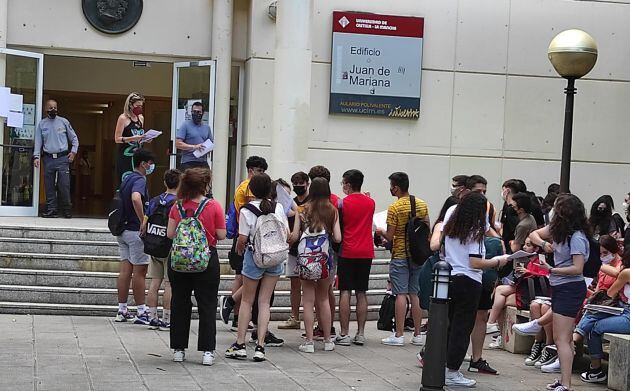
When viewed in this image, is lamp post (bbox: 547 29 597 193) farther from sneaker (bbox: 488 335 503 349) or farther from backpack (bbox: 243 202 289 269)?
backpack (bbox: 243 202 289 269)

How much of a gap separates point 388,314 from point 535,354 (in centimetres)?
218

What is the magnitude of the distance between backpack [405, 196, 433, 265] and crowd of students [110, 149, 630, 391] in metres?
0.04

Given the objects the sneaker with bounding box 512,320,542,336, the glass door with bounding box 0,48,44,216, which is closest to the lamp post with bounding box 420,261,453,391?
the sneaker with bounding box 512,320,542,336

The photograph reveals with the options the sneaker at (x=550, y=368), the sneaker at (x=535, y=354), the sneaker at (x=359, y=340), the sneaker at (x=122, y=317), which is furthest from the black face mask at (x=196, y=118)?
the sneaker at (x=550, y=368)

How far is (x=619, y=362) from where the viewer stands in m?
9.19

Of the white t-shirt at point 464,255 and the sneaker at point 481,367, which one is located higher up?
the white t-shirt at point 464,255

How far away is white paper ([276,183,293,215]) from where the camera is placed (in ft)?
35.5

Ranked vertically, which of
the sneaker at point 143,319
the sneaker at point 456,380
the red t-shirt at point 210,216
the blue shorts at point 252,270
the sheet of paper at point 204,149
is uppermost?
the sheet of paper at point 204,149

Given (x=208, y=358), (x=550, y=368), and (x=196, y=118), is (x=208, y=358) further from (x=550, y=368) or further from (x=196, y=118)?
(x=196, y=118)

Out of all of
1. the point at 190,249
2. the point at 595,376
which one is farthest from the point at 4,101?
the point at 595,376

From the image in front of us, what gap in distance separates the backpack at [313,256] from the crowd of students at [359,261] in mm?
12

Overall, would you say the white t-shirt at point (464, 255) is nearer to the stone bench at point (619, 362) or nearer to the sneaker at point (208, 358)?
the stone bench at point (619, 362)

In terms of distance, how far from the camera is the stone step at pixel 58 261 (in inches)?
522

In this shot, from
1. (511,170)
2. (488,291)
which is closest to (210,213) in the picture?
(488,291)
